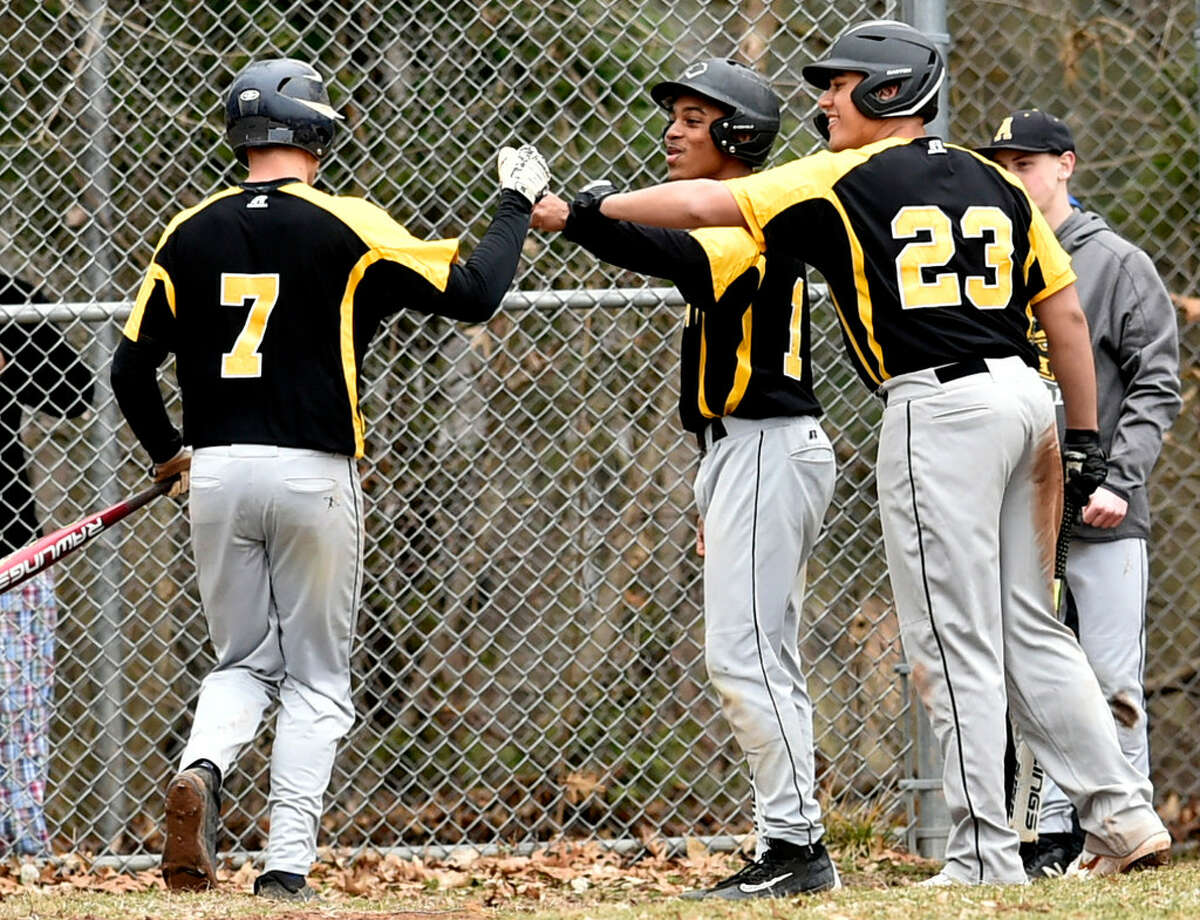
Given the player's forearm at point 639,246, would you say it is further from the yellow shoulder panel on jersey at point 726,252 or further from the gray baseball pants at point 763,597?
the gray baseball pants at point 763,597

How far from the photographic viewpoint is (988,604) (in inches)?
156

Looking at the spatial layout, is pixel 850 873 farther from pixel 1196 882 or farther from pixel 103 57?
pixel 103 57

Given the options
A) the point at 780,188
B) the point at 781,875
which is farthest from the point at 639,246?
the point at 781,875

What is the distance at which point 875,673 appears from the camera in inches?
229

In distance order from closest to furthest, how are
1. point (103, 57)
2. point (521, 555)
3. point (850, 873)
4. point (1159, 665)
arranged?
point (850, 873) < point (103, 57) < point (521, 555) < point (1159, 665)

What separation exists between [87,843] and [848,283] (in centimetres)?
330

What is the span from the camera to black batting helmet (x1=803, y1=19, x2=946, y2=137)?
4.05 metres

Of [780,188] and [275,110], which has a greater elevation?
[275,110]

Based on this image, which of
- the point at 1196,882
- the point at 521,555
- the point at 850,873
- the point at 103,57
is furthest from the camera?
the point at 521,555

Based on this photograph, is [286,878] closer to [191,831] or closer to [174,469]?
[191,831]

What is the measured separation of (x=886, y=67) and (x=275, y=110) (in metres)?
1.55

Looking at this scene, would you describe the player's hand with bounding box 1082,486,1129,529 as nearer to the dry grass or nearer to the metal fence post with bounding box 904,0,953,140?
the dry grass

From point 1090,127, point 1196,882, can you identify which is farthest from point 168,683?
point 1090,127

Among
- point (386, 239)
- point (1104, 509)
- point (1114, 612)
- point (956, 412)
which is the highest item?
point (386, 239)
